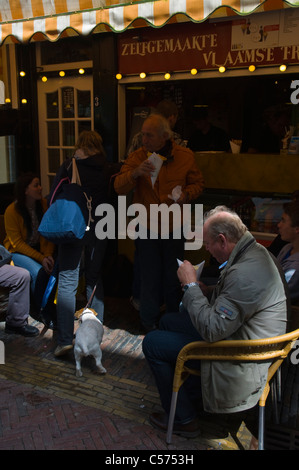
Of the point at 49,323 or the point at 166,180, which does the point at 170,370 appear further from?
the point at 49,323

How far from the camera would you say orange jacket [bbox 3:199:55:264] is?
4.61 meters

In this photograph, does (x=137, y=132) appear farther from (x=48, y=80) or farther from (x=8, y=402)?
(x=8, y=402)

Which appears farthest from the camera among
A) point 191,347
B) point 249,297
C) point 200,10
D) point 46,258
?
point 46,258

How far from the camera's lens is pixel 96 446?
9.51ft

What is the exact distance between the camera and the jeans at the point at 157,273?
422 cm

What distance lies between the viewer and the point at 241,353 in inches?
102

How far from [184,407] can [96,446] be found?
2.02 feet

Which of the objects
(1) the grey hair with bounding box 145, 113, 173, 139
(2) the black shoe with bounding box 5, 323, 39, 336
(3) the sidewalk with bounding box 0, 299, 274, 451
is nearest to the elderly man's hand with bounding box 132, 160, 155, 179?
(1) the grey hair with bounding box 145, 113, 173, 139

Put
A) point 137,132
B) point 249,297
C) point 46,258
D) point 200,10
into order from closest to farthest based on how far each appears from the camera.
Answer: point 249,297
point 200,10
point 46,258
point 137,132

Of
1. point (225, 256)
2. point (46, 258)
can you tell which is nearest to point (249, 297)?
point (225, 256)

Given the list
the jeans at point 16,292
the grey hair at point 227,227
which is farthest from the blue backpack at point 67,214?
the grey hair at point 227,227

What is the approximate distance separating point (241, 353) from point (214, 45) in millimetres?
3627

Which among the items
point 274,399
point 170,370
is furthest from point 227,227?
point 274,399

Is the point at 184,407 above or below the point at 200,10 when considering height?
below
